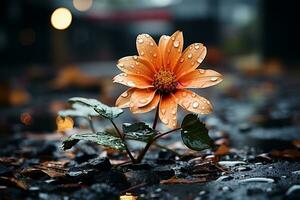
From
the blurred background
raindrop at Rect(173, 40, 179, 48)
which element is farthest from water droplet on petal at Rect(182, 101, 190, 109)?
the blurred background

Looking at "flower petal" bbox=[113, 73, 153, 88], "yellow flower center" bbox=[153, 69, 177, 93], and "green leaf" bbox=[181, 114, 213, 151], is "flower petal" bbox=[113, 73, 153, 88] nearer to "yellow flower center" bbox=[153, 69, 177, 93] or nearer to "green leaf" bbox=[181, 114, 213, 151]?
"yellow flower center" bbox=[153, 69, 177, 93]

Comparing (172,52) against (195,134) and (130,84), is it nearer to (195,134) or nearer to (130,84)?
A: (130,84)

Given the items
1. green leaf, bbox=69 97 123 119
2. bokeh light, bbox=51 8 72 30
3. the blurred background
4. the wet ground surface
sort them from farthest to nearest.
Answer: bokeh light, bbox=51 8 72 30 < the blurred background < green leaf, bbox=69 97 123 119 < the wet ground surface

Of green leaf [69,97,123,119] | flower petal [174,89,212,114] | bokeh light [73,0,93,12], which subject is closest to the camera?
flower petal [174,89,212,114]

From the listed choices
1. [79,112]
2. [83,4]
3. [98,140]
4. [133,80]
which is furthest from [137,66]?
[83,4]

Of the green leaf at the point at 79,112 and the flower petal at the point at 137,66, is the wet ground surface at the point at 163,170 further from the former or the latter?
the flower petal at the point at 137,66

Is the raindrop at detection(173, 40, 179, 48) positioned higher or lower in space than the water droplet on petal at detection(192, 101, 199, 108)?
higher

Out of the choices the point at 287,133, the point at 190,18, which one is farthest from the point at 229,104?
the point at 190,18
